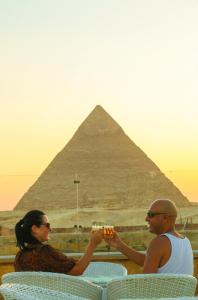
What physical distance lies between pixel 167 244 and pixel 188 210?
60764mm

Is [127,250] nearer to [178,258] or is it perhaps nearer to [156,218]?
[156,218]

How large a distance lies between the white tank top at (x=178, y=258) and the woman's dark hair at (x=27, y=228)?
637mm

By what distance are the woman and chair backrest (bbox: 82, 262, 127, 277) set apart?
2.72 ft

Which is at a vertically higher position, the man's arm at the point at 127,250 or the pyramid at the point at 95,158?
the pyramid at the point at 95,158

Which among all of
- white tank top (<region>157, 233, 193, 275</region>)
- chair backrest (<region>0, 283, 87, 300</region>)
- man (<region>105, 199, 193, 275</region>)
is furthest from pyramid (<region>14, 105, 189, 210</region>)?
chair backrest (<region>0, 283, 87, 300</region>)

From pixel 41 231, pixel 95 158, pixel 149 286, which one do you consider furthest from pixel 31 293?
pixel 95 158

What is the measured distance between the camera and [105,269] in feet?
15.0

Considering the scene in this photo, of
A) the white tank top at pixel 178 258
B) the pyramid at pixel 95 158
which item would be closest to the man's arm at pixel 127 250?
the white tank top at pixel 178 258

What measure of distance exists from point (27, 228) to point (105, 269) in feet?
3.43

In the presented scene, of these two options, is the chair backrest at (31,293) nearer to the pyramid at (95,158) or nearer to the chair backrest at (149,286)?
the chair backrest at (149,286)

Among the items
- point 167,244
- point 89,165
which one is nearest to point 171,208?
point 167,244

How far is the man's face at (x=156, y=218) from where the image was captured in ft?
12.3

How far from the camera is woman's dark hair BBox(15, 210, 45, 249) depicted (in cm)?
364

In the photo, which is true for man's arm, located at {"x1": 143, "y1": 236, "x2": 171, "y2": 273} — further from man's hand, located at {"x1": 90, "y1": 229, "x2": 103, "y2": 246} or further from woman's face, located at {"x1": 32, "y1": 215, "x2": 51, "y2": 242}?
woman's face, located at {"x1": 32, "y1": 215, "x2": 51, "y2": 242}
